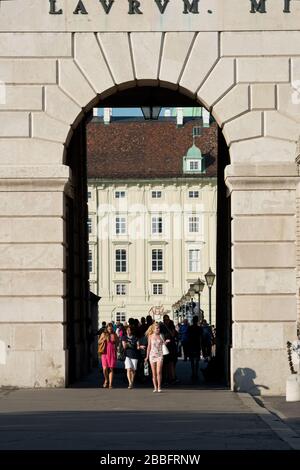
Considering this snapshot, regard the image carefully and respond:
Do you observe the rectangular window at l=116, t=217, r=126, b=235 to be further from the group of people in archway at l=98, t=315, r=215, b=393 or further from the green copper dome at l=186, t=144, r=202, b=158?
the group of people in archway at l=98, t=315, r=215, b=393

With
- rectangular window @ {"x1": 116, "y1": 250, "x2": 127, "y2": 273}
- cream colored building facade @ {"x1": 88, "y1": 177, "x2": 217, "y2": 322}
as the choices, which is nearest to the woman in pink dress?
cream colored building facade @ {"x1": 88, "y1": 177, "x2": 217, "y2": 322}

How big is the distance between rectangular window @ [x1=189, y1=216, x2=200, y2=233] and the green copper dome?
5572mm

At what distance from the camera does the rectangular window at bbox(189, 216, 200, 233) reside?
124 metres

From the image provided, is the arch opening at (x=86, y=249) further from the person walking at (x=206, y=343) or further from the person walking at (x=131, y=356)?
the person walking at (x=206, y=343)

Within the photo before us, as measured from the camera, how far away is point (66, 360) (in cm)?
3300

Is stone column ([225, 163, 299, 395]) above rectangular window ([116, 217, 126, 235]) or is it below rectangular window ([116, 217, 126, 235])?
below

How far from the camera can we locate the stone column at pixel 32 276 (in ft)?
107

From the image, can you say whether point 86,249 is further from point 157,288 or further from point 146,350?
point 157,288

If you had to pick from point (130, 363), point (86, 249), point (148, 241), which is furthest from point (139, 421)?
point (148, 241)

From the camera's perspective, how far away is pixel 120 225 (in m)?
128

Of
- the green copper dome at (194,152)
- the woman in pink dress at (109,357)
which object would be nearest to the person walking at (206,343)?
the woman in pink dress at (109,357)

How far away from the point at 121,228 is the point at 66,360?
94.6 metres

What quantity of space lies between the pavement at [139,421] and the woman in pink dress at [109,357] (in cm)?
100

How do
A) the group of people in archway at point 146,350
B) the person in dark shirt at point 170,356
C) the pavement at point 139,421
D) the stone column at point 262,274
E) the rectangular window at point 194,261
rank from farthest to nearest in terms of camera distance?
the rectangular window at point 194,261 < the person in dark shirt at point 170,356 < the group of people in archway at point 146,350 < the stone column at point 262,274 < the pavement at point 139,421
